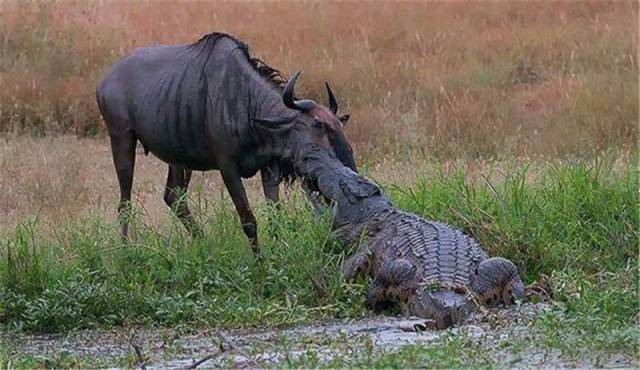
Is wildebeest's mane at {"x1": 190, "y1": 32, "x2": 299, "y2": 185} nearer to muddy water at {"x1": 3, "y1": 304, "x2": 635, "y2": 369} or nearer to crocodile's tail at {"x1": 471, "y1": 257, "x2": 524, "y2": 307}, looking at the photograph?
crocodile's tail at {"x1": 471, "y1": 257, "x2": 524, "y2": 307}

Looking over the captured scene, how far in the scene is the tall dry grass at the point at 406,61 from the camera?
50.2 ft

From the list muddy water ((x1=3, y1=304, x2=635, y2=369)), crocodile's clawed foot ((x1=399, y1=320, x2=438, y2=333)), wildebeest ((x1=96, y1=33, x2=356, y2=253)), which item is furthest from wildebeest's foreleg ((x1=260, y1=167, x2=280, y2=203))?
crocodile's clawed foot ((x1=399, y1=320, x2=438, y2=333))

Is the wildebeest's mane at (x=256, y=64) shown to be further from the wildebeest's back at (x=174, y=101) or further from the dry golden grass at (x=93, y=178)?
the dry golden grass at (x=93, y=178)

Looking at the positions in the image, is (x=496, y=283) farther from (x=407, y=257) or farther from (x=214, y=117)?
(x=214, y=117)

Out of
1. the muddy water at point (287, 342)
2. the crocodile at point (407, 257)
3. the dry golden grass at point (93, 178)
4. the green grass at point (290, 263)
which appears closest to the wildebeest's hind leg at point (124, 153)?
the dry golden grass at point (93, 178)

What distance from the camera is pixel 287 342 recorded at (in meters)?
7.17

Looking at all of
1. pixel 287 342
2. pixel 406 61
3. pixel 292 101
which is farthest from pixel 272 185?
pixel 406 61

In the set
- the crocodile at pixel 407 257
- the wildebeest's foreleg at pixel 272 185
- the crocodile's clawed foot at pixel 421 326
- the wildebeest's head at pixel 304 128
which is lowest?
the crocodile's clawed foot at pixel 421 326

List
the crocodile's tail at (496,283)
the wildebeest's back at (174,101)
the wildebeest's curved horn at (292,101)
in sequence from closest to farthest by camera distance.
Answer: the crocodile's tail at (496,283) → the wildebeest's curved horn at (292,101) → the wildebeest's back at (174,101)

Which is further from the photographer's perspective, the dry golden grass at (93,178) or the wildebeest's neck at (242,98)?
the dry golden grass at (93,178)

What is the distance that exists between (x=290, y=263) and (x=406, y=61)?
31.4ft

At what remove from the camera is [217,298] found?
27.2ft

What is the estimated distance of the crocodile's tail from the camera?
822cm

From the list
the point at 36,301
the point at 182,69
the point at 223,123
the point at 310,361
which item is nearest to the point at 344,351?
the point at 310,361
